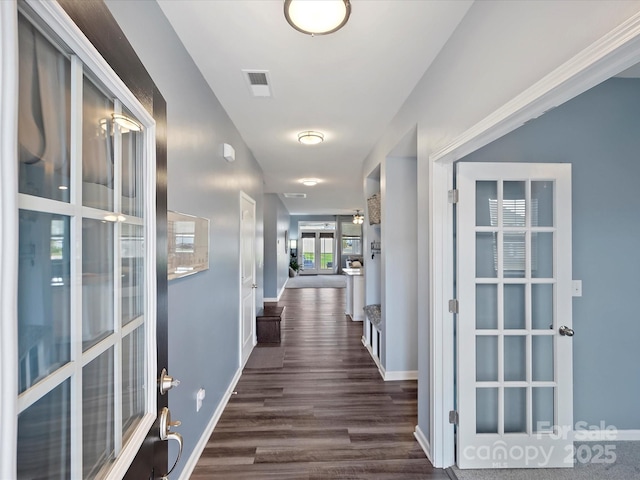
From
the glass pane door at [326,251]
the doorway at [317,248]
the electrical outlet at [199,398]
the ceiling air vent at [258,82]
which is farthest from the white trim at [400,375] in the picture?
the glass pane door at [326,251]

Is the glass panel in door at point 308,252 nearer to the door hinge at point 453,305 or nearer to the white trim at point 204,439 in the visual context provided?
the white trim at point 204,439

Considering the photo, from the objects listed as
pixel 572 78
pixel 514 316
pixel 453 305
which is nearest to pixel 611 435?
pixel 514 316

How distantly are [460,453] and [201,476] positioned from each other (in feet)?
5.37

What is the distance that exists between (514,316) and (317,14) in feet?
6.82

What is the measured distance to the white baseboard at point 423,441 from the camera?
205 cm

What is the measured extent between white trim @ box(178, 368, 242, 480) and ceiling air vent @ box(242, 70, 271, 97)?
256 centimetres

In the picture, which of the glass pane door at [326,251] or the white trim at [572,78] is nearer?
the white trim at [572,78]

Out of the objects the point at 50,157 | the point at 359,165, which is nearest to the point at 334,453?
the point at 50,157

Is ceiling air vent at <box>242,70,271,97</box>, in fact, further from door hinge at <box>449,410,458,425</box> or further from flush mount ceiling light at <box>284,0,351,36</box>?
door hinge at <box>449,410,458,425</box>

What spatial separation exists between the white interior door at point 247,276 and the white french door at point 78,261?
2.53m

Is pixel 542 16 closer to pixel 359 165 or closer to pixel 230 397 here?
pixel 230 397

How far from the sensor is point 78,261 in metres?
0.61

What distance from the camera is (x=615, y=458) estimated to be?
1997 millimetres

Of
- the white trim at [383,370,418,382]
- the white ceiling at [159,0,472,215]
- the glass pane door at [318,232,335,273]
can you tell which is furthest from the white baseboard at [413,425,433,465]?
the glass pane door at [318,232,335,273]
